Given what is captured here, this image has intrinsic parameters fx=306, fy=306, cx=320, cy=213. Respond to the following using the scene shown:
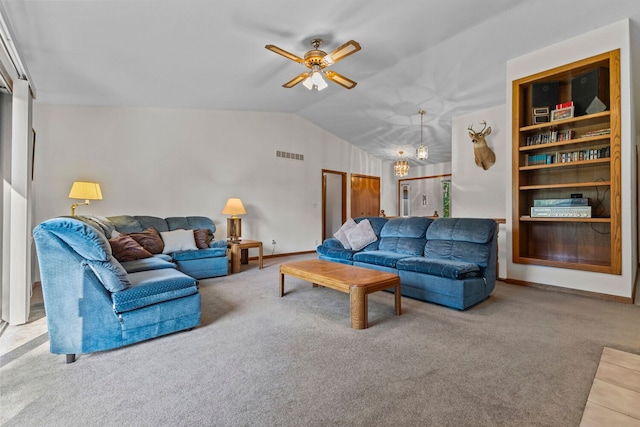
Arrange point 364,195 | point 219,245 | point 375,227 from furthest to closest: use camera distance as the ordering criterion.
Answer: point 364,195, point 219,245, point 375,227

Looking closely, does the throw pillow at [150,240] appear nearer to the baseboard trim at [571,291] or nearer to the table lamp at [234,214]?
the table lamp at [234,214]

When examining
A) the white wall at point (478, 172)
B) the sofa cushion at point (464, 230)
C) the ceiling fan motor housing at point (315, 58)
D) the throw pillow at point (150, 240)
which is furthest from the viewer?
the white wall at point (478, 172)

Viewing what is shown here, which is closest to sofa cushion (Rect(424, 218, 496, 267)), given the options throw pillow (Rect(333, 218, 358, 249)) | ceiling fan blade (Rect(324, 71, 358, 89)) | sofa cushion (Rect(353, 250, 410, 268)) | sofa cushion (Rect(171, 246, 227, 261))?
sofa cushion (Rect(353, 250, 410, 268))

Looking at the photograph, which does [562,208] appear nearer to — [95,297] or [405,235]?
[405,235]

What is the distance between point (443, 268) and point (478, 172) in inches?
138

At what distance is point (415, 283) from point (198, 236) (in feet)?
10.9

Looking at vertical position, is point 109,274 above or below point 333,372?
above

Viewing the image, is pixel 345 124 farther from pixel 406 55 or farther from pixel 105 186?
pixel 105 186

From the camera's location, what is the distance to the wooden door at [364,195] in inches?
327

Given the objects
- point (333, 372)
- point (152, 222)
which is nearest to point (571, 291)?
point (333, 372)

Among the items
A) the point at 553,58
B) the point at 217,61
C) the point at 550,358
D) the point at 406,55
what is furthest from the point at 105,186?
the point at 553,58

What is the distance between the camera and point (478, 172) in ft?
19.2

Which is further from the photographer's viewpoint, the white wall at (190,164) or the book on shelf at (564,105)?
the white wall at (190,164)

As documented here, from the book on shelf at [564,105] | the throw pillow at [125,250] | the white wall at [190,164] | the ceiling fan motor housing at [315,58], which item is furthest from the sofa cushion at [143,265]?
the book on shelf at [564,105]
